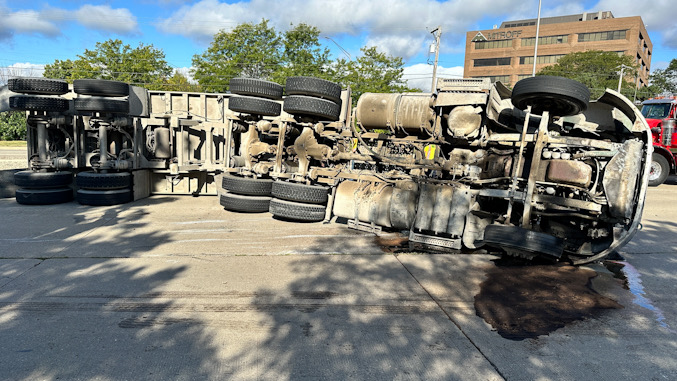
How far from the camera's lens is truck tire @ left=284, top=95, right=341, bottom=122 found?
728 centimetres

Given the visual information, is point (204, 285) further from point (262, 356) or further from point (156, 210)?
point (156, 210)

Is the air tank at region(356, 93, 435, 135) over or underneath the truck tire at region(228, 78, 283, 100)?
underneath

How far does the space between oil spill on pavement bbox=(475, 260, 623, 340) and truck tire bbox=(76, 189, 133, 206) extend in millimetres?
7250

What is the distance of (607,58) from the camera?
150ft

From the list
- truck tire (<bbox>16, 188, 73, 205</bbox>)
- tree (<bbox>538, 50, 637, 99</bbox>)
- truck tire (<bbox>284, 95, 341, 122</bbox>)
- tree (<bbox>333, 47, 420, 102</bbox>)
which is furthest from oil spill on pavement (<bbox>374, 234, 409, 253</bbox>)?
tree (<bbox>538, 50, 637, 99</bbox>)

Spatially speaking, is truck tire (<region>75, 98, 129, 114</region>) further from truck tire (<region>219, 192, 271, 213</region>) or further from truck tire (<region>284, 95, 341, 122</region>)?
truck tire (<region>284, 95, 341, 122</region>)

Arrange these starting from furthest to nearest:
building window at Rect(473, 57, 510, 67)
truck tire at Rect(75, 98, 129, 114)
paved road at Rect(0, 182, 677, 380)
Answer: building window at Rect(473, 57, 510, 67)
truck tire at Rect(75, 98, 129, 114)
paved road at Rect(0, 182, 677, 380)

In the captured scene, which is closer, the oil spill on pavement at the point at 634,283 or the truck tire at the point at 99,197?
the oil spill on pavement at the point at 634,283

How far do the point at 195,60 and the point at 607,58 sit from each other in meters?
44.0

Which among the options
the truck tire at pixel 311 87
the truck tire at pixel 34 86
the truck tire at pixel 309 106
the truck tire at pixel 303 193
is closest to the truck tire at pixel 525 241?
the truck tire at pixel 303 193

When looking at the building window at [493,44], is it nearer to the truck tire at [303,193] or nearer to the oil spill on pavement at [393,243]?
the truck tire at [303,193]

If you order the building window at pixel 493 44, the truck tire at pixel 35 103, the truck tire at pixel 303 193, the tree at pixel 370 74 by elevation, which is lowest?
the truck tire at pixel 303 193

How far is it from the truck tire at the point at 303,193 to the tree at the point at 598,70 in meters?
43.5

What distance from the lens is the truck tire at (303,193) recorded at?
7102mm
